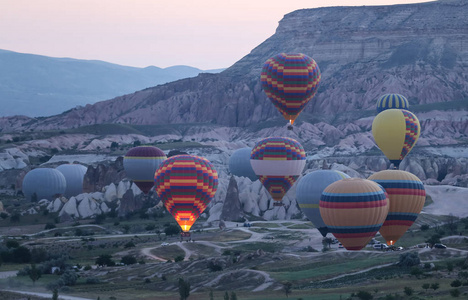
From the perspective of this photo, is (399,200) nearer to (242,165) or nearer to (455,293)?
(455,293)

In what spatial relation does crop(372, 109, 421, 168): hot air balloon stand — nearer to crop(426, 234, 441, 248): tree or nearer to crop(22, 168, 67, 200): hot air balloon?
crop(426, 234, 441, 248): tree

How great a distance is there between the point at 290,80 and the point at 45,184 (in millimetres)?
36652

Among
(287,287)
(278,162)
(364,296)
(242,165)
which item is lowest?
(287,287)

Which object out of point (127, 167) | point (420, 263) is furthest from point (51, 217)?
point (420, 263)

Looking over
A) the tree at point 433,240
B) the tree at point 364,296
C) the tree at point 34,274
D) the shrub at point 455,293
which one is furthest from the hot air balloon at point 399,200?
the tree at point 34,274

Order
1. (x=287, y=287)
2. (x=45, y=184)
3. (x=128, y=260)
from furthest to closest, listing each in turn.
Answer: (x=45, y=184), (x=128, y=260), (x=287, y=287)

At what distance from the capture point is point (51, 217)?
115 meters

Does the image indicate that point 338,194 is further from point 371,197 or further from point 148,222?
point 148,222

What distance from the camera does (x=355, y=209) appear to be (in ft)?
232

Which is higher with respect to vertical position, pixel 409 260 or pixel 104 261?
pixel 409 260

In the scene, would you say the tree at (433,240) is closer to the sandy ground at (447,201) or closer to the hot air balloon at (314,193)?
the hot air balloon at (314,193)

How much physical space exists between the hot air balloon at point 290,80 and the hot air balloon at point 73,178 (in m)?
32.0

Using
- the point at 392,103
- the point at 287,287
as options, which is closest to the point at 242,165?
the point at 392,103

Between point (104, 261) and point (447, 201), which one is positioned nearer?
point (104, 261)
